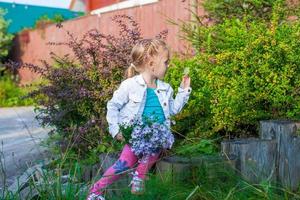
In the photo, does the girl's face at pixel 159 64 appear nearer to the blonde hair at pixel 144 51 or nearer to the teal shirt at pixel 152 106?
the blonde hair at pixel 144 51

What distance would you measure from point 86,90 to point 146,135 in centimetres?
231

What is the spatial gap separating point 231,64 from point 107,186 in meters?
1.80

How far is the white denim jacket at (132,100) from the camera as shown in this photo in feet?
15.7

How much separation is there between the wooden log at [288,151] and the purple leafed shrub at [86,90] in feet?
7.01

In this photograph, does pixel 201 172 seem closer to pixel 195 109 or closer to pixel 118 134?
pixel 118 134

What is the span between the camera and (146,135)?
4402 mm

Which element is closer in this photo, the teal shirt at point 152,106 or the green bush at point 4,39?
the teal shirt at point 152,106

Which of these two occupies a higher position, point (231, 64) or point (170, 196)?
point (231, 64)

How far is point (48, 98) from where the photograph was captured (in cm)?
708

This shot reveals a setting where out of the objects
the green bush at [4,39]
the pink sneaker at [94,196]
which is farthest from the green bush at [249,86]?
the green bush at [4,39]

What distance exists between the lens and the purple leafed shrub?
654 cm

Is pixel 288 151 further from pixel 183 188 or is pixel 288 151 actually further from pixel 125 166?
pixel 125 166

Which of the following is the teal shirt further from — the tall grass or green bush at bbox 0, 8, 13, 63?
green bush at bbox 0, 8, 13, 63

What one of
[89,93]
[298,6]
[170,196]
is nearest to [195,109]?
[89,93]
